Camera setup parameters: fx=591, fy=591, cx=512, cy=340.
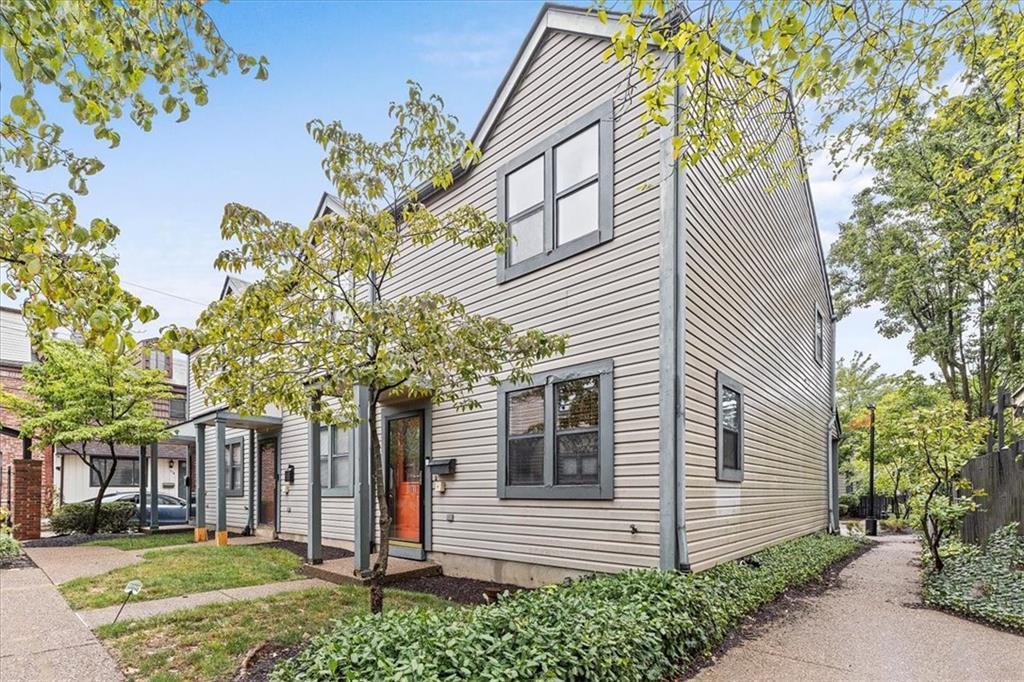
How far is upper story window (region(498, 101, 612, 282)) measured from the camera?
688cm

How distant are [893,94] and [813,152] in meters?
2.22

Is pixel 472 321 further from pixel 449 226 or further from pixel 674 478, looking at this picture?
pixel 674 478

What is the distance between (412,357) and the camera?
4.63 metres

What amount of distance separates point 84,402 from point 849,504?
2569 centimetres

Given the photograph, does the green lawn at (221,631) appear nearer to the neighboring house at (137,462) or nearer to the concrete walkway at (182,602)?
the concrete walkway at (182,602)

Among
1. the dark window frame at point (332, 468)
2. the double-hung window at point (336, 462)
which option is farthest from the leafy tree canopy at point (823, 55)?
the double-hung window at point (336, 462)

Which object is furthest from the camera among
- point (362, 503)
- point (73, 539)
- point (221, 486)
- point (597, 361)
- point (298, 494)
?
point (73, 539)

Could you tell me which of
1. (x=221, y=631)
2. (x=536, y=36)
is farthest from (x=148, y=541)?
(x=536, y=36)

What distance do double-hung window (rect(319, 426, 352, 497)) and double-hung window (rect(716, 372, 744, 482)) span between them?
21.0 feet

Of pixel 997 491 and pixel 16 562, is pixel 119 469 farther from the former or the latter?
pixel 997 491

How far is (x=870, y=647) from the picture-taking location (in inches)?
200

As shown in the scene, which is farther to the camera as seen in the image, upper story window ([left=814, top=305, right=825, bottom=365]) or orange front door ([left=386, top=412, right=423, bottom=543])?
upper story window ([left=814, top=305, right=825, bottom=365])

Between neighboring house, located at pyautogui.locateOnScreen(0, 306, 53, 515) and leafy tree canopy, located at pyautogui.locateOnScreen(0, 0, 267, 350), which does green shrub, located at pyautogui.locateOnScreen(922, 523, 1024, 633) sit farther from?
neighboring house, located at pyautogui.locateOnScreen(0, 306, 53, 515)

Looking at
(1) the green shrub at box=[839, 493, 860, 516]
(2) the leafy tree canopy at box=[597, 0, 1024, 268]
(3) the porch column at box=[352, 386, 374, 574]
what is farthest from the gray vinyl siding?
(1) the green shrub at box=[839, 493, 860, 516]
